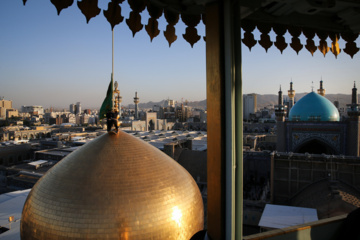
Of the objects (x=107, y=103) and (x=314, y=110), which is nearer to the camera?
(x=107, y=103)

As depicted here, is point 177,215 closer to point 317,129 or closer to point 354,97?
point 317,129

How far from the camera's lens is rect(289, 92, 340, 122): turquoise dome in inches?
569

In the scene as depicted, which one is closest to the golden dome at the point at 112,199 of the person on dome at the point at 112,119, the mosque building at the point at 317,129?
the person on dome at the point at 112,119

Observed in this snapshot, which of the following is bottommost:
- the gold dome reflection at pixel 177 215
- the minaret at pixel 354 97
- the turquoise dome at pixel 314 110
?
the gold dome reflection at pixel 177 215

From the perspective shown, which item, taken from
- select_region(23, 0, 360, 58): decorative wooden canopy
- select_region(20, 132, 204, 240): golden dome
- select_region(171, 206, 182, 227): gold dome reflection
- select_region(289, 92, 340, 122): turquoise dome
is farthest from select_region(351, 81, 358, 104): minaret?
select_region(171, 206, 182, 227): gold dome reflection

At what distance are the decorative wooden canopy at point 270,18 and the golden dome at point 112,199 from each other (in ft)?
5.79

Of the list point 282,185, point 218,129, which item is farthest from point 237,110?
point 282,185

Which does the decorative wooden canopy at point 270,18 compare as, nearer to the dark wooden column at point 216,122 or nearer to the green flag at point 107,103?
the dark wooden column at point 216,122

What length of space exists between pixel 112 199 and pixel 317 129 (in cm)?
1325

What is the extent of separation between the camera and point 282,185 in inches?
410

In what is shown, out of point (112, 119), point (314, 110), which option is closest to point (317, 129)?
point (314, 110)

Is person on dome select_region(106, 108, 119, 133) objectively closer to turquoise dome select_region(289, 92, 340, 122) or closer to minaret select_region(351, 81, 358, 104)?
turquoise dome select_region(289, 92, 340, 122)

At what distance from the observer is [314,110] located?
14695mm

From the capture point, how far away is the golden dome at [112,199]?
2787 millimetres
